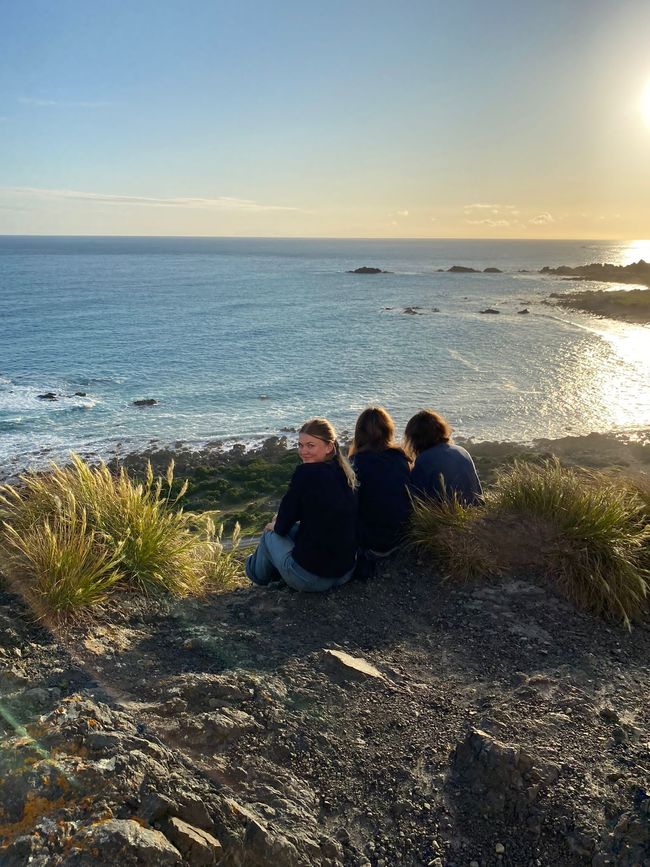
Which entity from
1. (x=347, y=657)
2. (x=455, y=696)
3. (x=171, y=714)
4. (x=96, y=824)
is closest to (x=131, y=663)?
(x=171, y=714)

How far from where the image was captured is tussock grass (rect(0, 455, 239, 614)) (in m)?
4.61

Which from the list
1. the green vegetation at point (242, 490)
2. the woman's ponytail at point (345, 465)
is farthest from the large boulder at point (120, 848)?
the green vegetation at point (242, 490)

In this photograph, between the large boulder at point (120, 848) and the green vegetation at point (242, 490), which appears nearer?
the large boulder at point (120, 848)

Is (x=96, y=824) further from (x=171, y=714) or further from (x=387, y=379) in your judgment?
(x=387, y=379)

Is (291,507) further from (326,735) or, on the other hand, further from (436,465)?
A: (326,735)

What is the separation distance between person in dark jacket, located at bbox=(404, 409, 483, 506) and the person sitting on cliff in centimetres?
32

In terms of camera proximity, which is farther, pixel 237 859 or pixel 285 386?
pixel 285 386

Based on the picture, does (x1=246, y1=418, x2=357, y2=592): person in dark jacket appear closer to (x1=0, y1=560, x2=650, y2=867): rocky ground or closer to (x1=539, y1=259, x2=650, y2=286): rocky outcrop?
(x1=0, y1=560, x2=650, y2=867): rocky ground

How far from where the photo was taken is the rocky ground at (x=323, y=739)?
250cm

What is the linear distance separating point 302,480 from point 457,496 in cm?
203

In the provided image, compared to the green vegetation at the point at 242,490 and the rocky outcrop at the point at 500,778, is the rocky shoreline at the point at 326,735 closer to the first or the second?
the rocky outcrop at the point at 500,778

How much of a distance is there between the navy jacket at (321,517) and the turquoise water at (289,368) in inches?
643

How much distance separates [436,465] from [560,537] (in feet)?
4.43

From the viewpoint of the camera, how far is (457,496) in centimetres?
625
